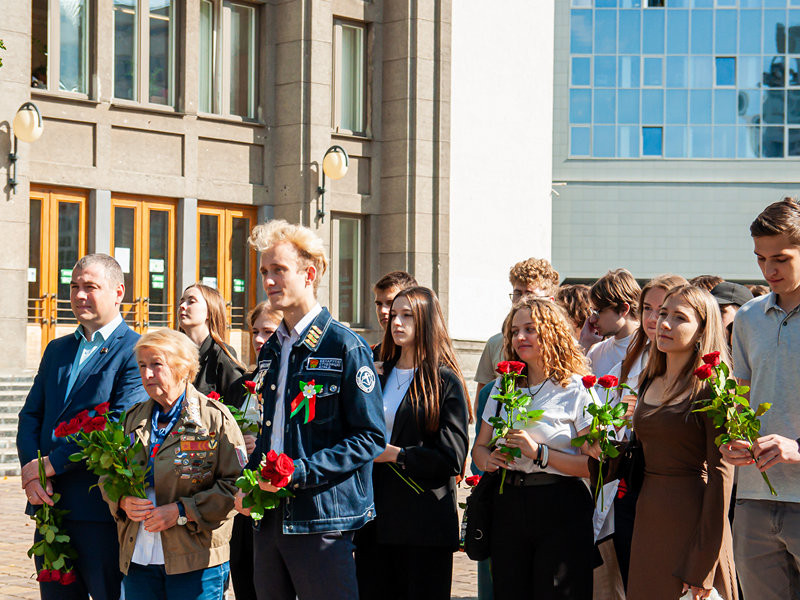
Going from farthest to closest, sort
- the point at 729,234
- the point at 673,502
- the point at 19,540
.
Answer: the point at 729,234
the point at 19,540
the point at 673,502

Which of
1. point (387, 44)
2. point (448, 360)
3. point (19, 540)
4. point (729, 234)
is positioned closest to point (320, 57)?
point (387, 44)

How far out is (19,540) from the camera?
9945 millimetres

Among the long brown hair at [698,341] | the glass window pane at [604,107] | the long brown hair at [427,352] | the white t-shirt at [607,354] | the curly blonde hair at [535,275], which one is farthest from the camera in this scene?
the glass window pane at [604,107]

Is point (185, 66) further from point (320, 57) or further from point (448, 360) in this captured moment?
point (448, 360)

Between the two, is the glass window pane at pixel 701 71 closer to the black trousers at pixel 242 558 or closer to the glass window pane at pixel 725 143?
the glass window pane at pixel 725 143

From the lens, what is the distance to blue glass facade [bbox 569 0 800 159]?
44.5 m

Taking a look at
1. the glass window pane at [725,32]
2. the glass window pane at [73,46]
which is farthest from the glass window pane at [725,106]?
the glass window pane at [73,46]

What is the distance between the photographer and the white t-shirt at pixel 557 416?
5.75 m

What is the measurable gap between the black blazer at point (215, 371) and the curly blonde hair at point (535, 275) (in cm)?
204

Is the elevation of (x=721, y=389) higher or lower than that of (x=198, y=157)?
lower

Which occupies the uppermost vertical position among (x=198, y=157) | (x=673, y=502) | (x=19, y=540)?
(x=198, y=157)

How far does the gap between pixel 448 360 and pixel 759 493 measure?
6.53ft

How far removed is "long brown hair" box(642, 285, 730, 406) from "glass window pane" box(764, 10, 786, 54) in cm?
4212

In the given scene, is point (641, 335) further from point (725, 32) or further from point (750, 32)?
point (750, 32)
